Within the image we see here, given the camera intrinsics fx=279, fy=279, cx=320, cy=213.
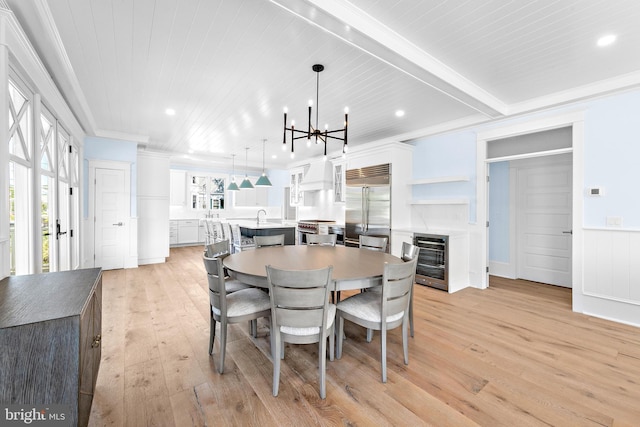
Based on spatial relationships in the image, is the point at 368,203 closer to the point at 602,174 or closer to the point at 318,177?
the point at 318,177

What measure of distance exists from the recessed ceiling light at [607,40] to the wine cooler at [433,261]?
260cm

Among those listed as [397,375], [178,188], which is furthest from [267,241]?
[178,188]

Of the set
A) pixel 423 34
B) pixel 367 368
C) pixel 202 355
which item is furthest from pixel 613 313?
pixel 202 355

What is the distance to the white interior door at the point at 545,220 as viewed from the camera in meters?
4.54

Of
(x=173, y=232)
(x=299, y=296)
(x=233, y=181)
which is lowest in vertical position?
(x=173, y=232)

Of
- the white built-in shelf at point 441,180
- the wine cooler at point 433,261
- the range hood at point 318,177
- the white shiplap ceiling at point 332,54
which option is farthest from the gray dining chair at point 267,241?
the range hood at point 318,177

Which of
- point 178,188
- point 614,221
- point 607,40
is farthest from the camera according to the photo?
point 178,188

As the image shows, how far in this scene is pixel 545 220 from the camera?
15.7ft

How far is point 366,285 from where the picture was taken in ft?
6.95

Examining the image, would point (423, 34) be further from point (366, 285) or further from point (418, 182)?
point (418, 182)

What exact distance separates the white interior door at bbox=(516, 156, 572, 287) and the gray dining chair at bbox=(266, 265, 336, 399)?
473 centimetres

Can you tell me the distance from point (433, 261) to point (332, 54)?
3302 millimetres

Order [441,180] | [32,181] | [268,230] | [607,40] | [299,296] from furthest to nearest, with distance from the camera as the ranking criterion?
[268,230]
[441,180]
[32,181]
[607,40]
[299,296]

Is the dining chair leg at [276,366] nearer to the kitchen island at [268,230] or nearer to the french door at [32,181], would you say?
the french door at [32,181]
